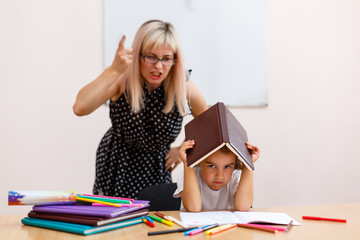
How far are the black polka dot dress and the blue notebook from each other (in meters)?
0.68

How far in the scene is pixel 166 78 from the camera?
1.75m

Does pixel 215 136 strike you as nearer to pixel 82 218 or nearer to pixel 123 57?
pixel 82 218

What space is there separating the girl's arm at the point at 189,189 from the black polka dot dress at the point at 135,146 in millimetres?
471

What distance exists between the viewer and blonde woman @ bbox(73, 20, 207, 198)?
162cm

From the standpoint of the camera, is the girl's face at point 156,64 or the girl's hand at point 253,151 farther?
the girl's face at point 156,64

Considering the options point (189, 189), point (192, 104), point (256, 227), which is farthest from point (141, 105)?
point (256, 227)

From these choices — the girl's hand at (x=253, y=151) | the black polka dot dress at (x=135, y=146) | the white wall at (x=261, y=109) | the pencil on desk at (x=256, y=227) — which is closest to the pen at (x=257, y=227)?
the pencil on desk at (x=256, y=227)

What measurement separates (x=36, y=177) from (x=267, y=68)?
188cm

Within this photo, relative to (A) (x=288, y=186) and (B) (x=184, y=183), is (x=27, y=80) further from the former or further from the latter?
(A) (x=288, y=186)

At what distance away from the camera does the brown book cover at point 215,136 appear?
3.79 feet

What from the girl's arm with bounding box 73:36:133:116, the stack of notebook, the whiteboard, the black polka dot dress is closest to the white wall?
the whiteboard

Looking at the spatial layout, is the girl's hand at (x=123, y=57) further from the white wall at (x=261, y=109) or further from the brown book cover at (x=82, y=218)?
the white wall at (x=261, y=109)

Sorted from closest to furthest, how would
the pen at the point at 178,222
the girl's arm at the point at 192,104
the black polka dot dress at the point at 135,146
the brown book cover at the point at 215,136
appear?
the pen at the point at 178,222, the brown book cover at the point at 215,136, the black polka dot dress at the point at 135,146, the girl's arm at the point at 192,104

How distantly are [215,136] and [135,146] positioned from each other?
0.68 m
